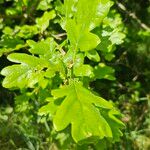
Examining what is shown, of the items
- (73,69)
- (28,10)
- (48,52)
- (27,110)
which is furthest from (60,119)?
(27,110)

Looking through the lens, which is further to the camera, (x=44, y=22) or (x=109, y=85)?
(x=109, y=85)

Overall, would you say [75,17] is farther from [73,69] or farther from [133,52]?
[133,52]

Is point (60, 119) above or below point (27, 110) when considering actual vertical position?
above

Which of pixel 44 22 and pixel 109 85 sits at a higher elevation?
pixel 44 22

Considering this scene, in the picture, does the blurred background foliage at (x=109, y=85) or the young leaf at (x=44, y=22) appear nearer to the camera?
the young leaf at (x=44, y=22)

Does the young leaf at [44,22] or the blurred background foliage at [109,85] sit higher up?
the young leaf at [44,22]

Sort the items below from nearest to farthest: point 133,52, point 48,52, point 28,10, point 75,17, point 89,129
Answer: point 89,129
point 75,17
point 48,52
point 28,10
point 133,52

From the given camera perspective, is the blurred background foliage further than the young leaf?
Yes

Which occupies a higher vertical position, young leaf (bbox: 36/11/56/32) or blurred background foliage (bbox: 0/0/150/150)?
young leaf (bbox: 36/11/56/32)
